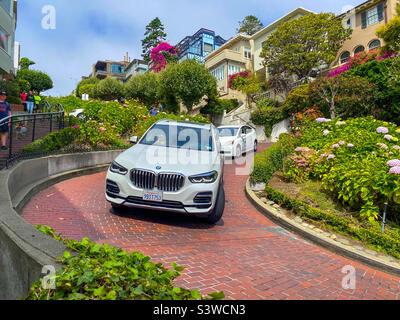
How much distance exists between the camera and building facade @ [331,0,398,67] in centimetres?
2327

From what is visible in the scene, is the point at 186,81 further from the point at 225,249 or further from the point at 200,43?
the point at 200,43

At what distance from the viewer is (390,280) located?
3994mm

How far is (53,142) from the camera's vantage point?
26.1 feet

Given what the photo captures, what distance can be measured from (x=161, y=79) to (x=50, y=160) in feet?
78.4

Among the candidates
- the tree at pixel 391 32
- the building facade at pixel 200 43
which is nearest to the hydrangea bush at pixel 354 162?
the tree at pixel 391 32

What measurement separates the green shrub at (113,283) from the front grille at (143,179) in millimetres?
2592

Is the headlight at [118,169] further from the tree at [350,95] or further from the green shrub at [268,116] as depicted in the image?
the green shrub at [268,116]

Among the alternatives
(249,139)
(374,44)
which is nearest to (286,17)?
(374,44)

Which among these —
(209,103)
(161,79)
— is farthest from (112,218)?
(209,103)

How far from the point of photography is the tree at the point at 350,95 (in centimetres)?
1498

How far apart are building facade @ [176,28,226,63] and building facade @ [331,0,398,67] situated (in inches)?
1814

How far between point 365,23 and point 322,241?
28.1m

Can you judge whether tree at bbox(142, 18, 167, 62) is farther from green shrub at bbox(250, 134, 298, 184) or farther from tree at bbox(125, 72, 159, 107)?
green shrub at bbox(250, 134, 298, 184)

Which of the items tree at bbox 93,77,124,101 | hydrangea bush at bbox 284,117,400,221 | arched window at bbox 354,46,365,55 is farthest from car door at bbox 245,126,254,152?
tree at bbox 93,77,124,101
